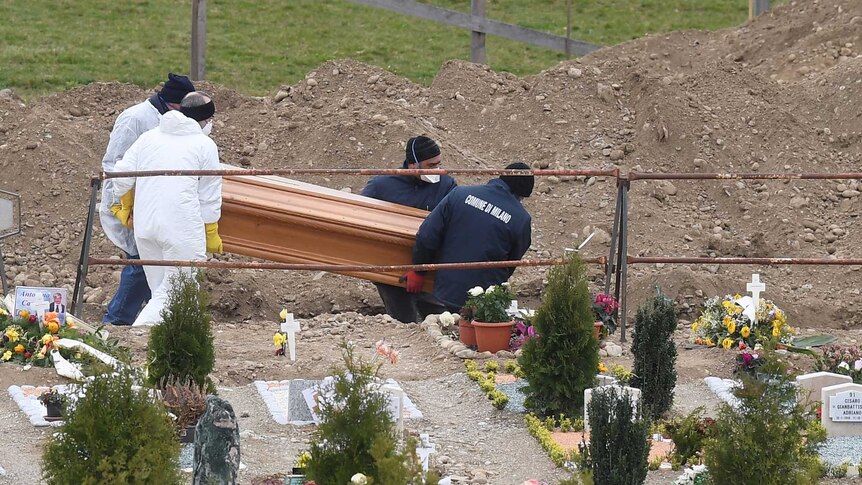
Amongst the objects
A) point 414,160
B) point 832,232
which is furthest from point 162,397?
point 832,232

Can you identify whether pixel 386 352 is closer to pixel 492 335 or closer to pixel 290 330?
pixel 290 330

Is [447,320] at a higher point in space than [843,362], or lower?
higher

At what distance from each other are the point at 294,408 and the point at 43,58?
38.2ft

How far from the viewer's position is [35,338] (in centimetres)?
932

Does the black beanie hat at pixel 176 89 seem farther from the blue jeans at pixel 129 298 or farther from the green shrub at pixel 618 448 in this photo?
the green shrub at pixel 618 448

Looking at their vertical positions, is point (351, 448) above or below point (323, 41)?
below

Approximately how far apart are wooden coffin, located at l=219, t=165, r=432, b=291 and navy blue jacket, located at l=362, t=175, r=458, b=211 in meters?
0.24

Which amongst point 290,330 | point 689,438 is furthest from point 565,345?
point 290,330

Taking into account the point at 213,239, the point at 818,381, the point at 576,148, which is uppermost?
the point at 576,148

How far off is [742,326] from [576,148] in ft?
18.0

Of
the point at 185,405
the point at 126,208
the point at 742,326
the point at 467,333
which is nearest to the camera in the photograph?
the point at 185,405

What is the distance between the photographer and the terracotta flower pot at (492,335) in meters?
9.86

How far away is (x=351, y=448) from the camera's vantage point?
6.24m

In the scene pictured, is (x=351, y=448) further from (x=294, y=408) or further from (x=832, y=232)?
(x=832, y=232)
